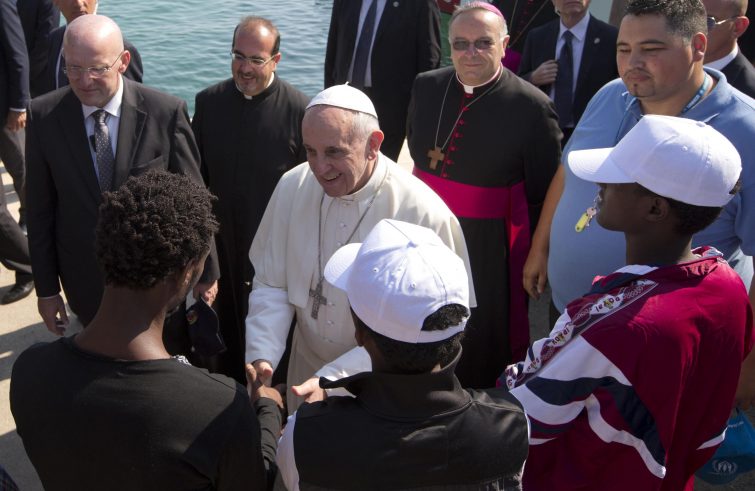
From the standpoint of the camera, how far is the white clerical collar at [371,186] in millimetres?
2936

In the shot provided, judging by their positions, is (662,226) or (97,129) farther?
(97,129)

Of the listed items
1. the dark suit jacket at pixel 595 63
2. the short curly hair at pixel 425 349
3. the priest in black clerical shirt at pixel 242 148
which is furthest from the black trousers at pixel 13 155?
the short curly hair at pixel 425 349

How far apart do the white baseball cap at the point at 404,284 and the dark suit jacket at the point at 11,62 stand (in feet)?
15.7

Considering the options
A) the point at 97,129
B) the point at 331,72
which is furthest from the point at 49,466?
the point at 331,72

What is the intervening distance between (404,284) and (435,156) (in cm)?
255

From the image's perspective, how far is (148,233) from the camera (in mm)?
1865

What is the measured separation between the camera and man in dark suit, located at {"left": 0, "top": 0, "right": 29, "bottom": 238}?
555 cm

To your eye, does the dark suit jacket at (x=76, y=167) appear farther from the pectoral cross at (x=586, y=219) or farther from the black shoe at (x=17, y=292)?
the pectoral cross at (x=586, y=219)

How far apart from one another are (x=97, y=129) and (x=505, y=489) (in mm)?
2626

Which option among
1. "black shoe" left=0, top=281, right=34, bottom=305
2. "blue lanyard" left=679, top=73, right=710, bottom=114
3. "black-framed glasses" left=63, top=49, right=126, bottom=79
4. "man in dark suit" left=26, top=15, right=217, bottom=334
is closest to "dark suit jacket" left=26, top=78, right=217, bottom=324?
"man in dark suit" left=26, top=15, right=217, bottom=334

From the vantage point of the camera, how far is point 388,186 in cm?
298

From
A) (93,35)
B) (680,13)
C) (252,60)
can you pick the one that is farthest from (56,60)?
(680,13)

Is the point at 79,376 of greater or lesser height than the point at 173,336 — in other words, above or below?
above

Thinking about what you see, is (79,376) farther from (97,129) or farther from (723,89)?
(723,89)
